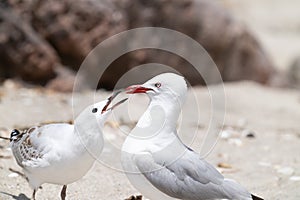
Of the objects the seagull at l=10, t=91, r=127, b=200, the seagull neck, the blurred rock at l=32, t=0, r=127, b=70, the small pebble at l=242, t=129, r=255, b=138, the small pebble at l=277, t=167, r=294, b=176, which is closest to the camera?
the seagull at l=10, t=91, r=127, b=200

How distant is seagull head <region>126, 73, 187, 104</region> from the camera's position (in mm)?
2645

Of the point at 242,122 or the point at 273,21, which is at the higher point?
the point at 273,21

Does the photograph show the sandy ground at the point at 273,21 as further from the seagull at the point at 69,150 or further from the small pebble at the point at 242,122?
the seagull at the point at 69,150

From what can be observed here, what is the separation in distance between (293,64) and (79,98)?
5225 millimetres

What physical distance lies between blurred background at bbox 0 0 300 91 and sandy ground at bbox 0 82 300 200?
0.30 metres

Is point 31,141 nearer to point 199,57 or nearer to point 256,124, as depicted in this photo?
point 256,124

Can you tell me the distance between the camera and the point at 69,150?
100 inches

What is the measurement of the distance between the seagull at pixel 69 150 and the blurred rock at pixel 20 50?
10.3ft

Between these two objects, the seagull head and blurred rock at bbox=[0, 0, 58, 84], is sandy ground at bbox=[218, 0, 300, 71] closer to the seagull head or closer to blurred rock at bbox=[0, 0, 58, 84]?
blurred rock at bbox=[0, 0, 58, 84]

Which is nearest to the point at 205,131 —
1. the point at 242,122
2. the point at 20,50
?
the point at 242,122

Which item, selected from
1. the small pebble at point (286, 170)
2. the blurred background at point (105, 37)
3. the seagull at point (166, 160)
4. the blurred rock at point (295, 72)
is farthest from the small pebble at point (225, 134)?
the blurred rock at point (295, 72)

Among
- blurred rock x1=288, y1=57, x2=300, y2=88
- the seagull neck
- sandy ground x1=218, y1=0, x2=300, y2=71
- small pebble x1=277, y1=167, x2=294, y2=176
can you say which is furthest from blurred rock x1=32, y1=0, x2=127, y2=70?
sandy ground x1=218, y1=0, x2=300, y2=71

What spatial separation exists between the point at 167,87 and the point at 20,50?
3376 mm

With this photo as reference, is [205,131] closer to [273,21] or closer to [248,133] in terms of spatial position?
[248,133]
